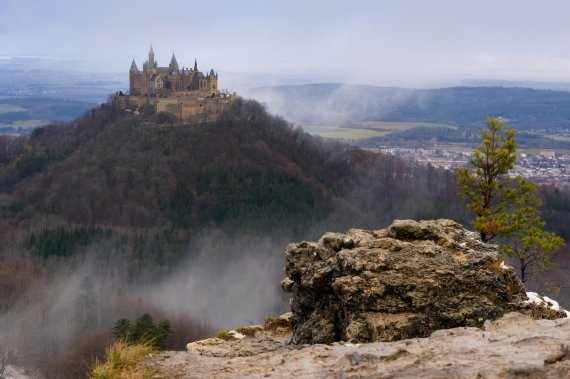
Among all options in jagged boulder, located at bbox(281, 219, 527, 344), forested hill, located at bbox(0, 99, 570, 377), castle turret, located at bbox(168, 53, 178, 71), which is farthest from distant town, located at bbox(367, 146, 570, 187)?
jagged boulder, located at bbox(281, 219, 527, 344)

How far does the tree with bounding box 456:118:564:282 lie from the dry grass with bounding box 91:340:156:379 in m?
9.82

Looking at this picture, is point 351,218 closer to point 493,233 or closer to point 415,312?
point 493,233

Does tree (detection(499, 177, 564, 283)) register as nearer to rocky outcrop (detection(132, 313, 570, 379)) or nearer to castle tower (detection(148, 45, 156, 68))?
rocky outcrop (detection(132, 313, 570, 379))

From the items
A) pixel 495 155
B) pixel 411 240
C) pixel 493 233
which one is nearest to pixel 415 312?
pixel 411 240

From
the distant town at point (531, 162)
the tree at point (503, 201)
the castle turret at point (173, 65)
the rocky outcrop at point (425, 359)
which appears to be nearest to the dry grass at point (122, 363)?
the rocky outcrop at point (425, 359)

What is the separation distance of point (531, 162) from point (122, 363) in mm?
143645

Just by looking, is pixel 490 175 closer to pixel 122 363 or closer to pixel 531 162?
pixel 122 363

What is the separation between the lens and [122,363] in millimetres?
8984

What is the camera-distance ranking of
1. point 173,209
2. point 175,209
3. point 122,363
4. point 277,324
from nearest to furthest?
1. point 122,363
2. point 277,324
3. point 175,209
4. point 173,209

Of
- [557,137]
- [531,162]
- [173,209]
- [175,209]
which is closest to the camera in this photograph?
[175,209]

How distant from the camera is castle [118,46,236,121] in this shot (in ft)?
350

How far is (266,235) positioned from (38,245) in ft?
101

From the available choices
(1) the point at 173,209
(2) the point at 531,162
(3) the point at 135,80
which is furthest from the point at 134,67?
(2) the point at 531,162

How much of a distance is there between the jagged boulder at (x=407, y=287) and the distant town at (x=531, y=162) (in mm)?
111027
